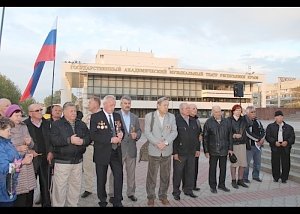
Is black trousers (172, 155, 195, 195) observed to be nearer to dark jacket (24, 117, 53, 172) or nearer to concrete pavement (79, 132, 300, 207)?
concrete pavement (79, 132, 300, 207)

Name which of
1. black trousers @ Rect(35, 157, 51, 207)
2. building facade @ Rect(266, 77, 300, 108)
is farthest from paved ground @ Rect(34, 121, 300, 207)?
building facade @ Rect(266, 77, 300, 108)

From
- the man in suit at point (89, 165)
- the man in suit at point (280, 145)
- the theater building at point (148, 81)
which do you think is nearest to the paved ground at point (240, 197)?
the man in suit at point (89, 165)

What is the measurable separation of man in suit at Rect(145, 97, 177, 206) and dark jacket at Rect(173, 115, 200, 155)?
323 millimetres

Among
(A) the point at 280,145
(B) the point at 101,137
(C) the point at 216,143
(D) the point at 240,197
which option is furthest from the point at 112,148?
(A) the point at 280,145

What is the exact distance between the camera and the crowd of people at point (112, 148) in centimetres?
474

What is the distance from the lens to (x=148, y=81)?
5722cm

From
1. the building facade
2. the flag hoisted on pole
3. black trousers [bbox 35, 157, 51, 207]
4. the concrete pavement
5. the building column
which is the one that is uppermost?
the building facade

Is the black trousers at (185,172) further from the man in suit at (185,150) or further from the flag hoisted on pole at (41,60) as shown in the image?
the flag hoisted on pole at (41,60)

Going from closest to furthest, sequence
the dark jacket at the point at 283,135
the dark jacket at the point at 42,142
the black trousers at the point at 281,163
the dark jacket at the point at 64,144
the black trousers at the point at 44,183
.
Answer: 1. the dark jacket at the point at 64,144
2. the dark jacket at the point at 42,142
3. the black trousers at the point at 44,183
4. the black trousers at the point at 281,163
5. the dark jacket at the point at 283,135

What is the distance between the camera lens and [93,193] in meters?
7.06

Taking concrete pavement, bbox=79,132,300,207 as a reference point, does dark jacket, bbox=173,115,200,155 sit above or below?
above

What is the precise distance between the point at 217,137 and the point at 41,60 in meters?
3.93

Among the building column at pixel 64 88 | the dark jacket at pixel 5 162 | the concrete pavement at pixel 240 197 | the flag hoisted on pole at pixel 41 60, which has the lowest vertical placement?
the concrete pavement at pixel 240 197

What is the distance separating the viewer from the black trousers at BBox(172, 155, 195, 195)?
6.66 metres
